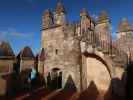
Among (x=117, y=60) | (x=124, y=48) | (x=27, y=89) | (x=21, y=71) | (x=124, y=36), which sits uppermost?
(x=124, y=36)

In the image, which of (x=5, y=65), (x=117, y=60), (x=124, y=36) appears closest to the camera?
(x=117, y=60)

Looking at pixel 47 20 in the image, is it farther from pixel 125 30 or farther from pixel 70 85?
pixel 125 30

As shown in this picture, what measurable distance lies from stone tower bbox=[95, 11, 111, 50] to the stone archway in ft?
4.05

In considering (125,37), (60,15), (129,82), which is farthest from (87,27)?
(129,82)

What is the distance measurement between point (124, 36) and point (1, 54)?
1062 cm

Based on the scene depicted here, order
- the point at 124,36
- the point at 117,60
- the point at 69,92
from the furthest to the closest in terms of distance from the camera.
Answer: the point at 124,36, the point at 69,92, the point at 117,60

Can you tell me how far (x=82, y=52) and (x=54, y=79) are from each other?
3.79 m

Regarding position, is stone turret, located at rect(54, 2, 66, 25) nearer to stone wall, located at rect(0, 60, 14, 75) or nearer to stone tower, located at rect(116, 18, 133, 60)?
stone tower, located at rect(116, 18, 133, 60)

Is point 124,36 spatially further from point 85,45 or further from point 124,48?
point 85,45

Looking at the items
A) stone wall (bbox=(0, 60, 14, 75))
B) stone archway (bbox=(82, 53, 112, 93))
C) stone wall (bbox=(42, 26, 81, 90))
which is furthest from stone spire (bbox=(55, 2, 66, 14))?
stone wall (bbox=(0, 60, 14, 75))

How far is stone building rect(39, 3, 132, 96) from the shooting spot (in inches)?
475

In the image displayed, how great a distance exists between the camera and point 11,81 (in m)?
14.6

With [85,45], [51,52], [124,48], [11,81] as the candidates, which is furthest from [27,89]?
[124,48]

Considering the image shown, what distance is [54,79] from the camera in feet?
51.0
